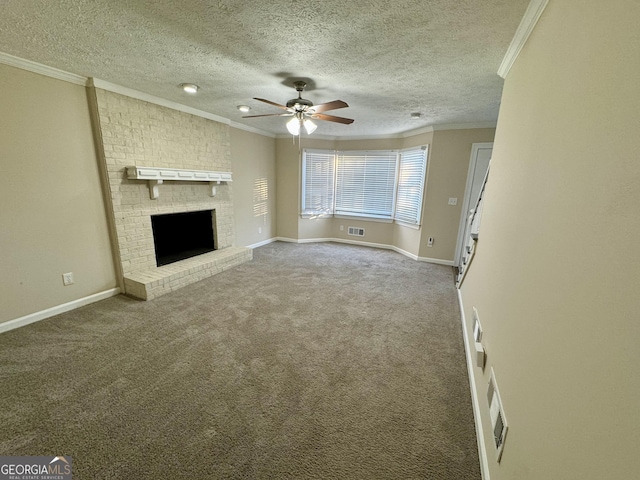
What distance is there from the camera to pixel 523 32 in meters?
1.61

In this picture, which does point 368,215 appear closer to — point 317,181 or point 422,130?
point 317,181

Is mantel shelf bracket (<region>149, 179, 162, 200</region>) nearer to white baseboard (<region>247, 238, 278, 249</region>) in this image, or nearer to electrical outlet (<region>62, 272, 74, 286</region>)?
electrical outlet (<region>62, 272, 74, 286</region>)

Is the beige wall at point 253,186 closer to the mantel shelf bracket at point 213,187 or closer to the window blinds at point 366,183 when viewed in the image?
the mantel shelf bracket at point 213,187

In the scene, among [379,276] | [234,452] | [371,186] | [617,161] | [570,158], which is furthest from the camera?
[371,186]

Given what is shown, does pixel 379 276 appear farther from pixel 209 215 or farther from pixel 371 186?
pixel 209 215

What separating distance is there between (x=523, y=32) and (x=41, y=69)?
400cm

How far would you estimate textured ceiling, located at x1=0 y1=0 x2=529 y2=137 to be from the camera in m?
1.51

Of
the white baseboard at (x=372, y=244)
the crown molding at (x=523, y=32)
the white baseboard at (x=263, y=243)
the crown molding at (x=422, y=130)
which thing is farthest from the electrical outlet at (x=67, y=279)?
the crown molding at (x=523, y=32)

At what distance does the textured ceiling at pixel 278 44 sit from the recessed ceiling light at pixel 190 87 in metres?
0.10

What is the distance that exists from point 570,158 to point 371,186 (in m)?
4.84

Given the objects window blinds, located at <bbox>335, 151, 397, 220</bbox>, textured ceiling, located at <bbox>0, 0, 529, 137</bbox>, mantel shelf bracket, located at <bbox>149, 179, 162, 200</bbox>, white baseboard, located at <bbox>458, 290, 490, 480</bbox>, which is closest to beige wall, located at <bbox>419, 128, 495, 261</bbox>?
window blinds, located at <bbox>335, 151, 397, 220</bbox>

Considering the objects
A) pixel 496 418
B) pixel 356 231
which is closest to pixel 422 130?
pixel 356 231

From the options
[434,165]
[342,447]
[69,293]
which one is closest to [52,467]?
[342,447]

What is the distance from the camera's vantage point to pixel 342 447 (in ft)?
4.64
